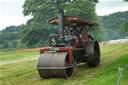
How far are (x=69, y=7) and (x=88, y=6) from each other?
375cm

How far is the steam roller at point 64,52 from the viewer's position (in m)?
7.81

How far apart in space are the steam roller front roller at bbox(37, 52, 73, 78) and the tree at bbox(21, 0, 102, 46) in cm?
2652

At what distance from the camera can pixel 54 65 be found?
7.81 meters

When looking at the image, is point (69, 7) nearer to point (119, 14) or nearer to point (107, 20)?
point (107, 20)

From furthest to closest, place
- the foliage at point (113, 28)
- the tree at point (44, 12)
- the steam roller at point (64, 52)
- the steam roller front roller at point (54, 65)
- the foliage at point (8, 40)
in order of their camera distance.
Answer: the foliage at point (113, 28) < the foliage at point (8, 40) < the tree at point (44, 12) < the steam roller at point (64, 52) < the steam roller front roller at point (54, 65)

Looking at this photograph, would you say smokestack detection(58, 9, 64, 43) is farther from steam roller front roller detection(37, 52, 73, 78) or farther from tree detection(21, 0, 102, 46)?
tree detection(21, 0, 102, 46)

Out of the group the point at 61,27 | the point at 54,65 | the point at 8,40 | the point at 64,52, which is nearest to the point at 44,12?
the point at 8,40

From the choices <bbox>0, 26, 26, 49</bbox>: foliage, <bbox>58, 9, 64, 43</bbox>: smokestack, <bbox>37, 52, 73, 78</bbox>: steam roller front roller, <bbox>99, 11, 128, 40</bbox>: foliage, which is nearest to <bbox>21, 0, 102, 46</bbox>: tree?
<bbox>0, 26, 26, 49</bbox>: foliage

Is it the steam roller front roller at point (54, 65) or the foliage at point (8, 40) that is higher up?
the steam roller front roller at point (54, 65)

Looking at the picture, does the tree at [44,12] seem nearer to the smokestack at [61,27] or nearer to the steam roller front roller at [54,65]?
the smokestack at [61,27]

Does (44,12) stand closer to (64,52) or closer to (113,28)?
(64,52)

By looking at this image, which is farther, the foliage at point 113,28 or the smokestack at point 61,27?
the foliage at point 113,28

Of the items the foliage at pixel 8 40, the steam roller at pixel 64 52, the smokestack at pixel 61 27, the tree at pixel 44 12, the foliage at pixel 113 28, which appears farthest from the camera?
the foliage at pixel 113 28

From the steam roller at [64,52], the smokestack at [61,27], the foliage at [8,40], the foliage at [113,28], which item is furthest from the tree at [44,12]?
the foliage at [113,28]
